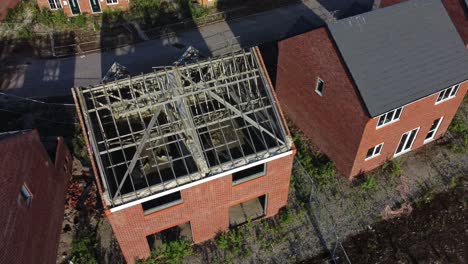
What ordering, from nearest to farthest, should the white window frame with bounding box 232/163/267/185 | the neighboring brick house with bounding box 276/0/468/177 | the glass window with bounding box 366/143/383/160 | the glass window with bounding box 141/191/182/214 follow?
the glass window with bounding box 141/191/182/214
the white window frame with bounding box 232/163/267/185
the neighboring brick house with bounding box 276/0/468/177
the glass window with bounding box 366/143/383/160

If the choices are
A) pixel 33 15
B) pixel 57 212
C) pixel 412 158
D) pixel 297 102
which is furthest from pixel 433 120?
pixel 33 15

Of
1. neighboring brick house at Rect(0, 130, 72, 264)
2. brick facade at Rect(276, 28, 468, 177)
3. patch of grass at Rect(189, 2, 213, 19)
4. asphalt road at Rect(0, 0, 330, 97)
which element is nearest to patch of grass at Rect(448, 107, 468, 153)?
brick facade at Rect(276, 28, 468, 177)

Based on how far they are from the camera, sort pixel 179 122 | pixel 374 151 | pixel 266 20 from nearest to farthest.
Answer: pixel 179 122 < pixel 374 151 < pixel 266 20

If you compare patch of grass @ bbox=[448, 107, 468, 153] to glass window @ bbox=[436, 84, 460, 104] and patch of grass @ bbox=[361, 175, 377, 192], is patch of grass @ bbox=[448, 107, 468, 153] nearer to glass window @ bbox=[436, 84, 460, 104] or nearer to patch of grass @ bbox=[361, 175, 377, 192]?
glass window @ bbox=[436, 84, 460, 104]

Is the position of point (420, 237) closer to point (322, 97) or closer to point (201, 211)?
point (322, 97)

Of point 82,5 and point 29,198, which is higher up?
point 82,5

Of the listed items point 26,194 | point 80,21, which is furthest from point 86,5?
point 26,194

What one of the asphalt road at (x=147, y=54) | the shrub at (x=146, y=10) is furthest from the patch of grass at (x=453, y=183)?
the shrub at (x=146, y=10)
